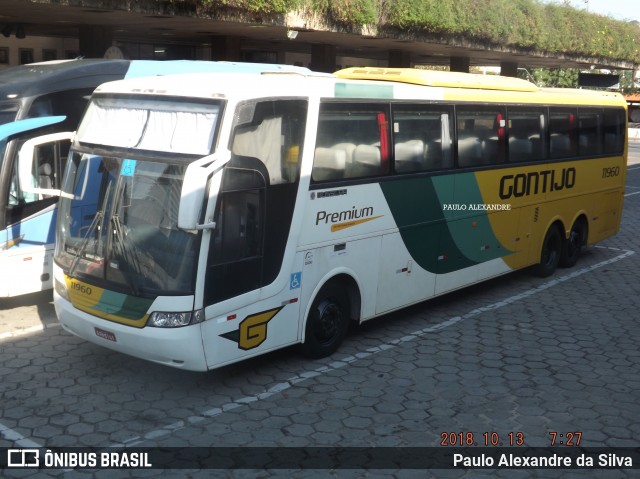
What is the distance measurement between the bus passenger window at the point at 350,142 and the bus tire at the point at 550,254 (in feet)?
15.4

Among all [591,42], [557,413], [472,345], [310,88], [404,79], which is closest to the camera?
[557,413]

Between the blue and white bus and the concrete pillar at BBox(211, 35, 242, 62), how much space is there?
27.5 ft

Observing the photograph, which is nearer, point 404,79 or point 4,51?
point 404,79

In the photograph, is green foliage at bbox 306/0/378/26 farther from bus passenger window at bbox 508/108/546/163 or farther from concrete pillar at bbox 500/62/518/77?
concrete pillar at bbox 500/62/518/77

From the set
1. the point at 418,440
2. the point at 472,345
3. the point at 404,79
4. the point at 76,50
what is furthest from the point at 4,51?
the point at 418,440

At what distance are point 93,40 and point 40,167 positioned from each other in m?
7.42

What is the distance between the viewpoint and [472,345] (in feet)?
31.0

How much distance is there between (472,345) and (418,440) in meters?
2.84

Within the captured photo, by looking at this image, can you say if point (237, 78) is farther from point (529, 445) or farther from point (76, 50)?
point (76, 50)

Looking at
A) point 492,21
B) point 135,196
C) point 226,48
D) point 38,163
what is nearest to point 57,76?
point 38,163

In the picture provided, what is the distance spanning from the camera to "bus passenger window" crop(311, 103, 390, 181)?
8.41 metres

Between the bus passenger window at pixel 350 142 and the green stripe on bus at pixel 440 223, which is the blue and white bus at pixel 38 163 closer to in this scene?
the bus passenger window at pixel 350 142

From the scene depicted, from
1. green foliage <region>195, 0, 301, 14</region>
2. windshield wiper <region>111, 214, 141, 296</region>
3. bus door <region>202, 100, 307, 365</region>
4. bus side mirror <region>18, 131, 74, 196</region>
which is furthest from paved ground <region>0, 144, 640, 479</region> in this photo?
green foliage <region>195, 0, 301, 14</region>

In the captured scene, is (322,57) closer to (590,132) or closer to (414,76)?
(590,132)
